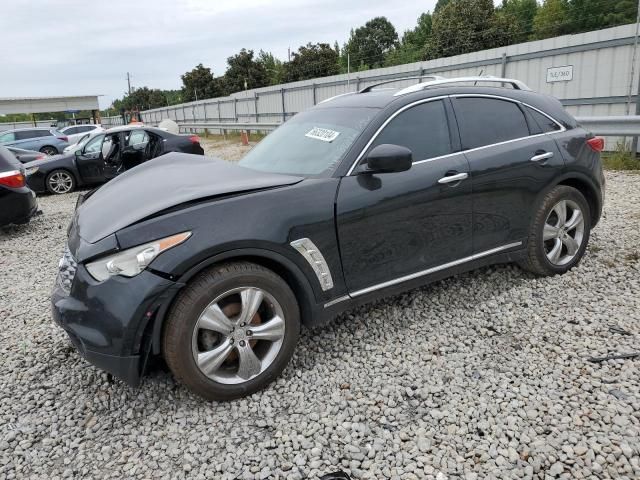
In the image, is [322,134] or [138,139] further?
[138,139]

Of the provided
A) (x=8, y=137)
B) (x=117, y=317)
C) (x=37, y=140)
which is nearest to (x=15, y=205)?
(x=117, y=317)

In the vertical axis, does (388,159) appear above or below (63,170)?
above

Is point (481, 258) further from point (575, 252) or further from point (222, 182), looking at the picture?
point (222, 182)

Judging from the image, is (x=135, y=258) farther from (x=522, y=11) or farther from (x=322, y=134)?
(x=522, y=11)

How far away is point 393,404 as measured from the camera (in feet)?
8.86

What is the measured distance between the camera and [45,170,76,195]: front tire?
1105cm

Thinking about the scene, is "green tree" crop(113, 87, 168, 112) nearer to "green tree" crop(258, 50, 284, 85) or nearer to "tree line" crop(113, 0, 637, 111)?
"tree line" crop(113, 0, 637, 111)

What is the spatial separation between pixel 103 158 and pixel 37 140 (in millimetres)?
8679

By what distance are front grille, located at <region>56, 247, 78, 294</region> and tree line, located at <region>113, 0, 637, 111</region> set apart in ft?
76.5

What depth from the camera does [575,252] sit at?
4.19 metres

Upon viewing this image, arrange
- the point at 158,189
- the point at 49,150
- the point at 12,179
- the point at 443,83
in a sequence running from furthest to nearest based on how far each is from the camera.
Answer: the point at 49,150 → the point at 12,179 → the point at 443,83 → the point at 158,189

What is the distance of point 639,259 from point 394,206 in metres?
2.72

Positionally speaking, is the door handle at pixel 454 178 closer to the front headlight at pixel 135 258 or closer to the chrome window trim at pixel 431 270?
the chrome window trim at pixel 431 270

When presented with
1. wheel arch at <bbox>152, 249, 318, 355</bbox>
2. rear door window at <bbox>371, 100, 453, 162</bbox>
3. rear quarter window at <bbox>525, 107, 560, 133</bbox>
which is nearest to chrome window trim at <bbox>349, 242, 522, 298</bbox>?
wheel arch at <bbox>152, 249, 318, 355</bbox>
